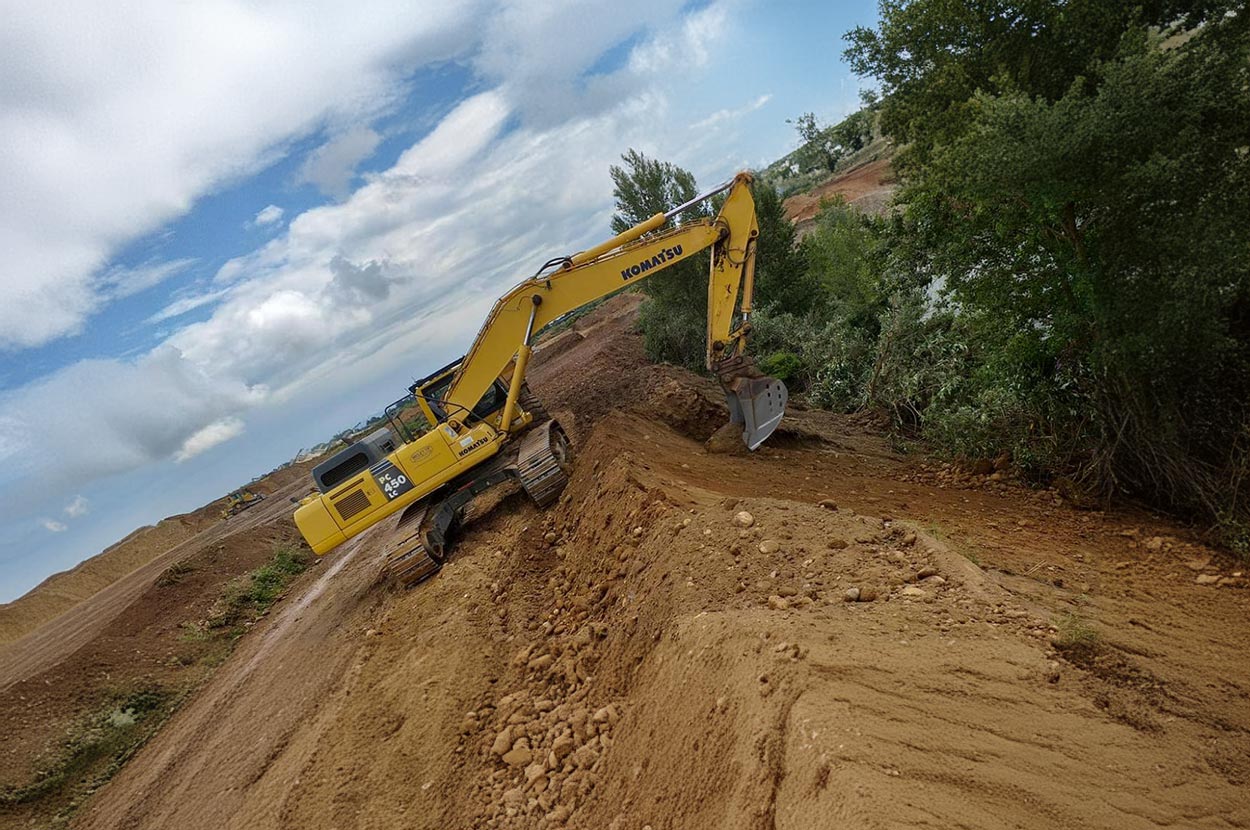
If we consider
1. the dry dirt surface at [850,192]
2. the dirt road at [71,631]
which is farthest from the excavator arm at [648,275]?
the dry dirt surface at [850,192]

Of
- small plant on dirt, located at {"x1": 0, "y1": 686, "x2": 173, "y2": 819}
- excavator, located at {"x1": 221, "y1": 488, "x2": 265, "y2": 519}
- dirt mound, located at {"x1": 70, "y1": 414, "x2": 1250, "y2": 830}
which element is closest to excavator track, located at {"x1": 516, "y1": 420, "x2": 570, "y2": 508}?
dirt mound, located at {"x1": 70, "y1": 414, "x2": 1250, "y2": 830}

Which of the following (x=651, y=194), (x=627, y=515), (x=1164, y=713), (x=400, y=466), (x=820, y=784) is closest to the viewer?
(x=820, y=784)

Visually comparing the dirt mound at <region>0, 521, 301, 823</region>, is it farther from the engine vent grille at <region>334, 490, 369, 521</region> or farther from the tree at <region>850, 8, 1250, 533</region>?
the tree at <region>850, 8, 1250, 533</region>

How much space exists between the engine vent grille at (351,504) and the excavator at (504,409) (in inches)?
0.6

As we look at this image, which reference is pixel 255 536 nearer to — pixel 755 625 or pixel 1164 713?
pixel 755 625

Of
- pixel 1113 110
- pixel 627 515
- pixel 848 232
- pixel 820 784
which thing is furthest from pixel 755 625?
pixel 848 232

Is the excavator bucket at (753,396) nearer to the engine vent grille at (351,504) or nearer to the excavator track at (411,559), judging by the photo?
the excavator track at (411,559)

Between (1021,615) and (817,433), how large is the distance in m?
7.35

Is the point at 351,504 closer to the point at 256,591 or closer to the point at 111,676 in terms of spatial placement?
the point at 111,676

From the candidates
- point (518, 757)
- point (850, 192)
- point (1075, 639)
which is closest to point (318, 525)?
point (518, 757)

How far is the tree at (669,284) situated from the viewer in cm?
2172

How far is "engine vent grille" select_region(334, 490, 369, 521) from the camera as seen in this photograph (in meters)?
10.7

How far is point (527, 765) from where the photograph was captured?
19.0 ft

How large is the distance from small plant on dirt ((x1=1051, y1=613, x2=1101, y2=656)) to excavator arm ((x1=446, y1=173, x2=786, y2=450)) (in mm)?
6002
